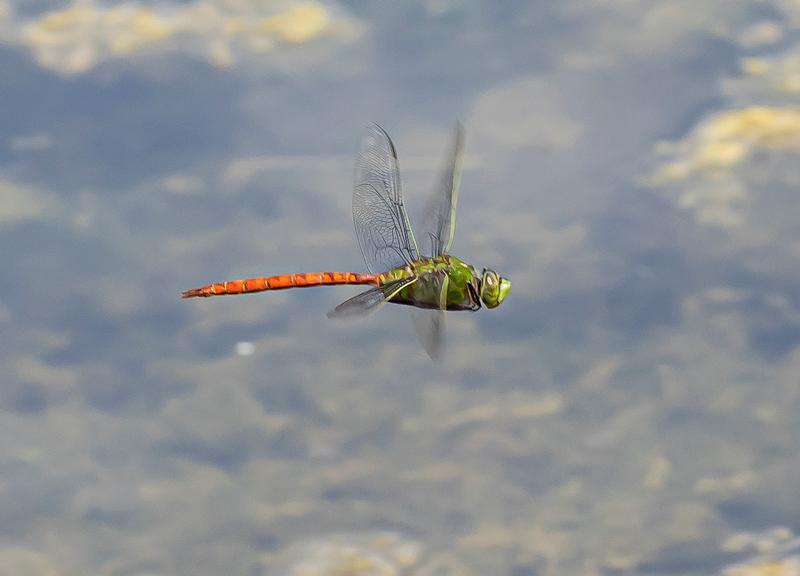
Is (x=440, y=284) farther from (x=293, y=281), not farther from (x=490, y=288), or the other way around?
(x=293, y=281)

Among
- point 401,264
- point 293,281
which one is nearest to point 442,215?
point 401,264

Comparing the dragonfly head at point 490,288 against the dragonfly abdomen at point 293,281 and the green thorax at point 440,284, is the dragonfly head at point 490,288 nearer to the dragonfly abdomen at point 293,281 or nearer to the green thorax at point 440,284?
the green thorax at point 440,284

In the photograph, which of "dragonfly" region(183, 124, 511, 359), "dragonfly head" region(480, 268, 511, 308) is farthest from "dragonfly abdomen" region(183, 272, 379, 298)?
"dragonfly head" region(480, 268, 511, 308)

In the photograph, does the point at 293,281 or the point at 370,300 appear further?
the point at 293,281

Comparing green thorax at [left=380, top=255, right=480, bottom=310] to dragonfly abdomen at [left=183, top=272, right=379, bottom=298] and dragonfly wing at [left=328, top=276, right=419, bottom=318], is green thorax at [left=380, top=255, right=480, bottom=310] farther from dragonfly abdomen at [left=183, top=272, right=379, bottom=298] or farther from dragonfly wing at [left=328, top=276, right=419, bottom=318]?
dragonfly abdomen at [left=183, top=272, right=379, bottom=298]

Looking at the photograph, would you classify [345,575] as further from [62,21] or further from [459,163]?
[62,21]

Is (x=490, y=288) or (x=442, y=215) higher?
(x=442, y=215)

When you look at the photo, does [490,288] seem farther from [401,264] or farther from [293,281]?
[293,281]

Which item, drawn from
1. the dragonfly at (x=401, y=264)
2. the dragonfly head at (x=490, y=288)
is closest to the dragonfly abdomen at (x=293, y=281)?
the dragonfly at (x=401, y=264)
